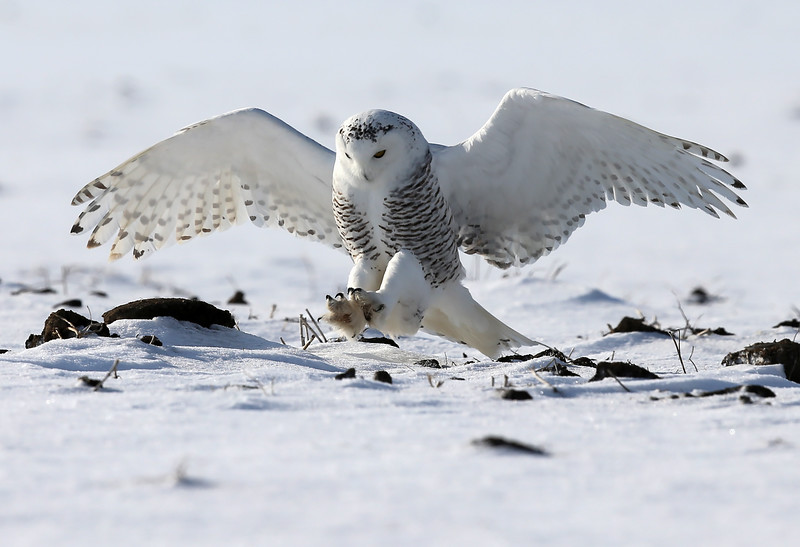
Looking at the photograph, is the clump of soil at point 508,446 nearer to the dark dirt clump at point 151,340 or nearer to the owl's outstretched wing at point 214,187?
the dark dirt clump at point 151,340

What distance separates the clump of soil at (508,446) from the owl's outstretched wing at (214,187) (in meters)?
3.57

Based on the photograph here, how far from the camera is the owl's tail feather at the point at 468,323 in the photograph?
5820 millimetres

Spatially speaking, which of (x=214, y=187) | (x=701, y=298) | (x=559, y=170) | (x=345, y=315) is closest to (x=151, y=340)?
(x=345, y=315)

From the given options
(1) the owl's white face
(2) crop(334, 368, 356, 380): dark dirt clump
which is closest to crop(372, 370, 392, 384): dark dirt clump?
(2) crop(334, 368, 356, 380): dark dirt clump

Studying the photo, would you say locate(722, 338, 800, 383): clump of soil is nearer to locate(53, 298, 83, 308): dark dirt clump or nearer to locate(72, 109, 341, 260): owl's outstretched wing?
locate(72, 109, 341, 260): owl's outstretched wing

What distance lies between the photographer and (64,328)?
178 inches

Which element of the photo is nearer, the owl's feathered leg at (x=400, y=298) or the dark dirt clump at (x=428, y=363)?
the dark dirt clump at (x=428, y=363)

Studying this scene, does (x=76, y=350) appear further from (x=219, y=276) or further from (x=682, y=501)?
(x=219, y=276)

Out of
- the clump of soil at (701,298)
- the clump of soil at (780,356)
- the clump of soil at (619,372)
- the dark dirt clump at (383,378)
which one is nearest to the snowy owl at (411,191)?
the dark dirt clump at (383,378)

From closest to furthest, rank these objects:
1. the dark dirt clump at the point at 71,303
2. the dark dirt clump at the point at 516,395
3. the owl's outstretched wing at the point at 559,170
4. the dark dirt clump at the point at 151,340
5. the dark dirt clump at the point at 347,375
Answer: the dark dirt clump at the point at 516,395, the dark dirt clump at the point at 347,375, the dark dirt clump at the point at 151,340, the owl's outstretched wing at the point at 559,170, the dark dirt clump at the point at 71,303

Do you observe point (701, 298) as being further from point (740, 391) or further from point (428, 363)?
point (740, 391)

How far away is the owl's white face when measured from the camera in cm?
494

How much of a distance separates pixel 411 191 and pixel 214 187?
1.64 meters

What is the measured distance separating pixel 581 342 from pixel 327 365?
2.08 m
